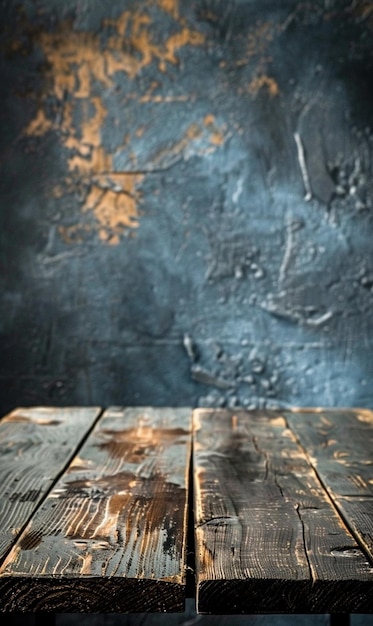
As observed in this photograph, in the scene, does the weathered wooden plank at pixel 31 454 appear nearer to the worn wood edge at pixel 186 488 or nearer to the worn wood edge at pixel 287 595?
the worn wood edge at pixel 186 488

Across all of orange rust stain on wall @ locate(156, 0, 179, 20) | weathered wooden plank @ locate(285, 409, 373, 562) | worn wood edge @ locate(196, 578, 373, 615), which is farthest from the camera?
orange rust stain on wall @ locate(156, 0, 179, 20)

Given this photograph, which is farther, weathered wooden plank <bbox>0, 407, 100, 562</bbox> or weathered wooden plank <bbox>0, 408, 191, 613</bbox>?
weathered wooden plank <bbox>0, 407, 100, 562</bbox>

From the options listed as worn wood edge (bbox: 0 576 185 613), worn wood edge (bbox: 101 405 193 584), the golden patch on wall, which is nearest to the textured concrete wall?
the golden patch on wall

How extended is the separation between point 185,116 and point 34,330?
3.38 feet

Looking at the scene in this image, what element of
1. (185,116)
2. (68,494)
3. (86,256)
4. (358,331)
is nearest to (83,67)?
(185,116)

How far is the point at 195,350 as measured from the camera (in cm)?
304

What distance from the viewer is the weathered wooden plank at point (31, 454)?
130cm

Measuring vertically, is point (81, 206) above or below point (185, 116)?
below

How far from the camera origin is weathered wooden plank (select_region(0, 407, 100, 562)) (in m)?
1.30

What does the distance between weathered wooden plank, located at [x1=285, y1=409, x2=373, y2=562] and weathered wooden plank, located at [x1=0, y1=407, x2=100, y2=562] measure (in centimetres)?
53

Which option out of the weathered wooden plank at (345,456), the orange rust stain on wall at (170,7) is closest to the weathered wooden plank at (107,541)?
the weathered wooden plank at (345,456)

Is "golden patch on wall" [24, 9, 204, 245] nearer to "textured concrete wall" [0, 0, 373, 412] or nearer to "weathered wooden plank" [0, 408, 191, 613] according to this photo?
"textured concrete wall" [0, 0, 373, 412]

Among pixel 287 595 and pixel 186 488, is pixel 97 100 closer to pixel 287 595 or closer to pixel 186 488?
pixel 186 488

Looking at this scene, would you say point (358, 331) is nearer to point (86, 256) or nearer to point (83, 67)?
point (86, 256)
